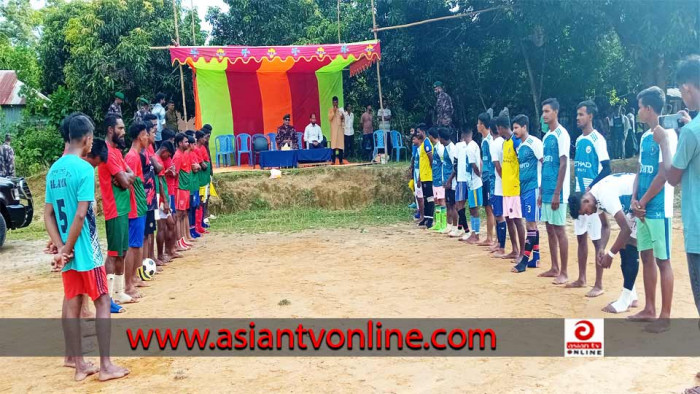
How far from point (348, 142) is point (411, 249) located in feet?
32.3

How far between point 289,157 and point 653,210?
1241cm

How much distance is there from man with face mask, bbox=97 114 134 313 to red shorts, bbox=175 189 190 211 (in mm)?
3557

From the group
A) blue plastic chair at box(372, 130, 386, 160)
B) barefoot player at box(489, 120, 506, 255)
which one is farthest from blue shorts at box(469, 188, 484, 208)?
blue plastic chair at box(372, 130, 386, 160)

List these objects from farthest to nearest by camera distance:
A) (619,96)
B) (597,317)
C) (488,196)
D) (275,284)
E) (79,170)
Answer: (619,96) < (488,196) < (275,284) < (597,317) < (79,170)

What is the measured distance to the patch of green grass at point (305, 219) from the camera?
13.1 m

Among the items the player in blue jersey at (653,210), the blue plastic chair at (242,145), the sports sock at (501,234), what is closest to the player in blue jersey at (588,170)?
the player in blue jersey at (653,210)

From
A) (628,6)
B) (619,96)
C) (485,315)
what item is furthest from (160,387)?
(619,96)

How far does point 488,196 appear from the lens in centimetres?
994

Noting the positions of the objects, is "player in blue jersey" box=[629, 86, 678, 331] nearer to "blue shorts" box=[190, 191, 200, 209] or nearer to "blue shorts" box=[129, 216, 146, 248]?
"blue shorts" box=[129, 216, 146, 248]

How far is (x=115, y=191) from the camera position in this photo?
20.9 feet

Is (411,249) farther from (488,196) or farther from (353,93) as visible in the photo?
(353,93)

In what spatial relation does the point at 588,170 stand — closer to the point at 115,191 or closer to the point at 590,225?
the point at 590,225

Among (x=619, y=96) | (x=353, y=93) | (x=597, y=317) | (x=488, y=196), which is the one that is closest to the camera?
(x=597, y=317)

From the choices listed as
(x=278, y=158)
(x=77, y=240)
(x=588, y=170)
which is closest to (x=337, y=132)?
(x=278, y=158)
